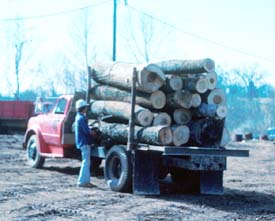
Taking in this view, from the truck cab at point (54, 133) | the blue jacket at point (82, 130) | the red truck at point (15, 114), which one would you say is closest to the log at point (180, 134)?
the blue jacket at point (82, 130)

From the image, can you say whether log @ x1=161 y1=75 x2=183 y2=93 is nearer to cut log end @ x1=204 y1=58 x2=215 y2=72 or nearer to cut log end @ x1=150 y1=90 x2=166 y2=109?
cut log end @ x1=150 y1=90 x2=166 y2=109

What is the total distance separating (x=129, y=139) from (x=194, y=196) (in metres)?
1.80

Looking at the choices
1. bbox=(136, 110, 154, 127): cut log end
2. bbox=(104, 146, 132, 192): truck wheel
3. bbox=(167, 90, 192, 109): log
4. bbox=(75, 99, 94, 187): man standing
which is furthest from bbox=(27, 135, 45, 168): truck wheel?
bbox=(167, 90, 192, 109): log

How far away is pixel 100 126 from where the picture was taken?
42.1 ft

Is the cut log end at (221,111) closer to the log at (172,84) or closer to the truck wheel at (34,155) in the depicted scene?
the log at (172,84)

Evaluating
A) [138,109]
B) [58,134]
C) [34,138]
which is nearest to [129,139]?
[138,109]

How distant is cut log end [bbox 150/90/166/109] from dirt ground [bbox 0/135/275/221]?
6.02 feet

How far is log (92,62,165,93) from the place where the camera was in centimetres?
1164

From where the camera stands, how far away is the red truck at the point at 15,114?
3340 cm

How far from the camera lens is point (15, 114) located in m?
33.5

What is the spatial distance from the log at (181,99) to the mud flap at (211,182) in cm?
149

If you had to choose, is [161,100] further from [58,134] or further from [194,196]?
[58,134]

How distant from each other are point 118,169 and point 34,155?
14.5 ft

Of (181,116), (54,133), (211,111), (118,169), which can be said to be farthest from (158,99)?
(54,133)
